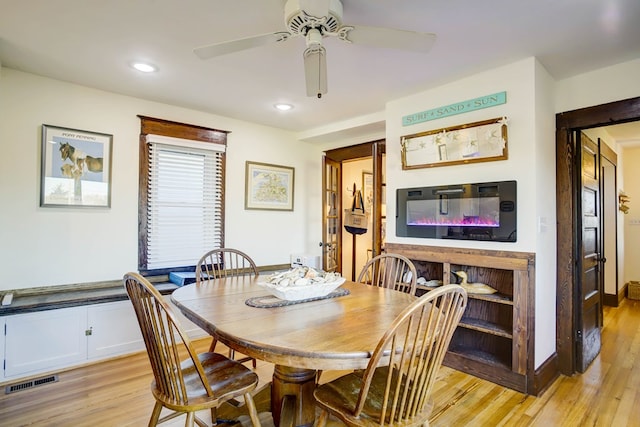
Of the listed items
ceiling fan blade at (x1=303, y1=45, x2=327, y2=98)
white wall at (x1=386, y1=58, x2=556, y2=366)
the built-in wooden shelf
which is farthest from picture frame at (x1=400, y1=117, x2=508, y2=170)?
ceiling fan blade at (x1=303, y1=45, x2=327, y2=98)

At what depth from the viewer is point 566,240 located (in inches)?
109

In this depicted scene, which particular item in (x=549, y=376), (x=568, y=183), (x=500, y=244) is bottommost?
(x=549, y=376)

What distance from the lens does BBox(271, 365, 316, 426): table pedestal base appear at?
1835 mm

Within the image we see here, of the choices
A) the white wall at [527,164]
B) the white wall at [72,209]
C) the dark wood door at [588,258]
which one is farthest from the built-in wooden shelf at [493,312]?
the white wall at [72,209]

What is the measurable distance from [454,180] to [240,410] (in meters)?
2.36

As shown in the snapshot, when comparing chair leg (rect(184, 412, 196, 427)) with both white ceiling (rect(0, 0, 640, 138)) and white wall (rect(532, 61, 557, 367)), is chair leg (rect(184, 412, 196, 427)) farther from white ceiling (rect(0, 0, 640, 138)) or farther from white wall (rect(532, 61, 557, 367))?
white wall (rect(532, 61, 557, 367))

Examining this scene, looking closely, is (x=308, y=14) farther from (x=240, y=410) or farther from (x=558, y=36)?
(x=240, y=410)

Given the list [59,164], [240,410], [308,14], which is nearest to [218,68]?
[308,14]

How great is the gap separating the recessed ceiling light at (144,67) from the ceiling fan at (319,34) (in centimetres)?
100

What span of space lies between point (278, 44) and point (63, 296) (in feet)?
8.79

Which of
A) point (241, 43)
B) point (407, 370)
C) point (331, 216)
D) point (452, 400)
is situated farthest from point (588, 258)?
point (241, 43)

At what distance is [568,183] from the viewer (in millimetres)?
2762

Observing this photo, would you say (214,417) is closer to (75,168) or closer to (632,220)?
(75,168)

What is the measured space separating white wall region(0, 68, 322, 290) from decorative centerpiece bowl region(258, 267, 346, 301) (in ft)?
6.91
